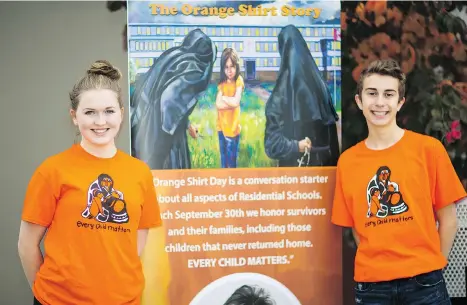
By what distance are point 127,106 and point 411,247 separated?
1.49 meters

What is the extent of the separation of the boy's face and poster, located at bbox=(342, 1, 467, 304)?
32 cm

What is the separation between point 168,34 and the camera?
2.67 meters

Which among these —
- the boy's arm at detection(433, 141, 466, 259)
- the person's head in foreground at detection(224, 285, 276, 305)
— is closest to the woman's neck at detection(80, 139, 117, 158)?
the person's head in foreground at detection(224, 285, 276, 305)

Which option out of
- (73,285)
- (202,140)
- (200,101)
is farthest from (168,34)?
(73,285)

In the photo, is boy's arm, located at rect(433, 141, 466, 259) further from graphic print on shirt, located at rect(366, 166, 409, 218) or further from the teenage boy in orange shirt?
graphic print on shirt, located at rect(366, 166, 409, 218)

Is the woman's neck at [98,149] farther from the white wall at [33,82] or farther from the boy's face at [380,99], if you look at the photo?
the boy's face at [380,99]

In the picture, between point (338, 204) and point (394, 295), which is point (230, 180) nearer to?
point (338, 204)

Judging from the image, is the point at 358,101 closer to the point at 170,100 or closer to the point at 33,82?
the point at 170,100

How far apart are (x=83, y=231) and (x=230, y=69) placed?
1.10 meters

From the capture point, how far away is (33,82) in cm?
263

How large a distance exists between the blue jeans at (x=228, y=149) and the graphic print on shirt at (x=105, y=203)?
676mm

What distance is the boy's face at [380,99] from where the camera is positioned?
2.45 metres

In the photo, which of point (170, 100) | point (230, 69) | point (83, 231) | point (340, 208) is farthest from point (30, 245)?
point (340, 208)

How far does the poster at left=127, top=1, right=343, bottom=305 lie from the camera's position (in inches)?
105
